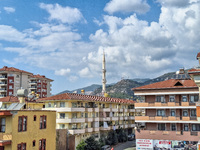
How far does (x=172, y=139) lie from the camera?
135 ft

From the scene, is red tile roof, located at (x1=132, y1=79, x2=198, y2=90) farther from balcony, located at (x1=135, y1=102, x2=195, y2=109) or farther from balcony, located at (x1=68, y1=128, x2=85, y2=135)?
balcony, located at (x1=68, y1=128, x2=85, y2=135)

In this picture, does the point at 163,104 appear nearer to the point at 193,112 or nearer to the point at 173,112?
the point at 173,112

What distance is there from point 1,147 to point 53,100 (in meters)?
23.8

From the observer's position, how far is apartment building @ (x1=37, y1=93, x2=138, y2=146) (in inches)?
2004

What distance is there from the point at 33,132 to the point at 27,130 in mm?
1324

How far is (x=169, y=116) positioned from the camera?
136 ft

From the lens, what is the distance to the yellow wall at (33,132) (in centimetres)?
2970

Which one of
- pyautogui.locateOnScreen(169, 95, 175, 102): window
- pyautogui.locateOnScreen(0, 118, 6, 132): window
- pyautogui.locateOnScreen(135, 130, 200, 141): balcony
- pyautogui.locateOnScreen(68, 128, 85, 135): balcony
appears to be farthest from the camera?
pyautogui.locateOnScreen(68, 128, 85, 135): balcony

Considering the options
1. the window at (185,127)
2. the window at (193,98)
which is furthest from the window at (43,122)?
the window at (193,98)

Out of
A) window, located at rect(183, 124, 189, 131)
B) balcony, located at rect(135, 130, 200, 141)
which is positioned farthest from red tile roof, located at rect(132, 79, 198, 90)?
balcony, located at rect(135, 130, 200, 141)

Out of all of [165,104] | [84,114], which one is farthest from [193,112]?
[84,114]

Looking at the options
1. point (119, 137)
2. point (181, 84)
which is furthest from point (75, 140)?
point (181, 84)

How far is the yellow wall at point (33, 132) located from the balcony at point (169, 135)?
13876 millimetres

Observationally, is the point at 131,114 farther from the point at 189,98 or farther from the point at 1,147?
the point at 1,147
